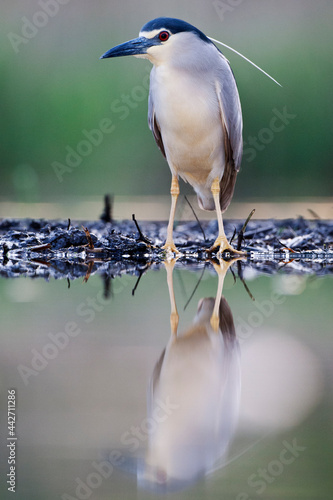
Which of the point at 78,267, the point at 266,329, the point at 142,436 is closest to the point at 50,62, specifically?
the point at 78,267

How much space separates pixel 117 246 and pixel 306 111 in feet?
20.0

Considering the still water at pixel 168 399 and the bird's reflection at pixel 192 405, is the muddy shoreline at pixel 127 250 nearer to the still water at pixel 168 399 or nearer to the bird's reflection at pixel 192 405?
the still water at pixel 168 399

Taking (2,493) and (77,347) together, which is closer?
(2,493)

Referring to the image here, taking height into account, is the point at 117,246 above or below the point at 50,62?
below

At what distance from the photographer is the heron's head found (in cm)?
427

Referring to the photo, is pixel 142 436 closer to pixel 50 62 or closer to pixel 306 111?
pixel 306 111

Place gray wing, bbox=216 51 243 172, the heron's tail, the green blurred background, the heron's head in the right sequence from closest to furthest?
the heron's head, gray wing, bbox=216 51 243 172, the heron's tail, the green blurred background

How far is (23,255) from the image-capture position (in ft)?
14.7

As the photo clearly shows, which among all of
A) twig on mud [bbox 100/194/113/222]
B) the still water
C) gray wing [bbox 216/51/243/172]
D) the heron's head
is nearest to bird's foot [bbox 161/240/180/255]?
gray wing [bbox 216/51/243/172]

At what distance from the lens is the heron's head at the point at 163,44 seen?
14.0 feet

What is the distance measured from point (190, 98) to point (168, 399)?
111 inches

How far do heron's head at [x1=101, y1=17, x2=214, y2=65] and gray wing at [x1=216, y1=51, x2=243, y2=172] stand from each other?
24 centimetres

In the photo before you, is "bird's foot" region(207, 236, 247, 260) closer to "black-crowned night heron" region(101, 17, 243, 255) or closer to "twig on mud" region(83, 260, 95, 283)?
"black-crowned night heron" region(101, 17, 243, 255)

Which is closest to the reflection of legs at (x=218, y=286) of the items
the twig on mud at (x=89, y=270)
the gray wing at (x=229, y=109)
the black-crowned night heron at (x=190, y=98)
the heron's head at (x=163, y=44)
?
the black-crowned night heron at (x=190, y=98)
